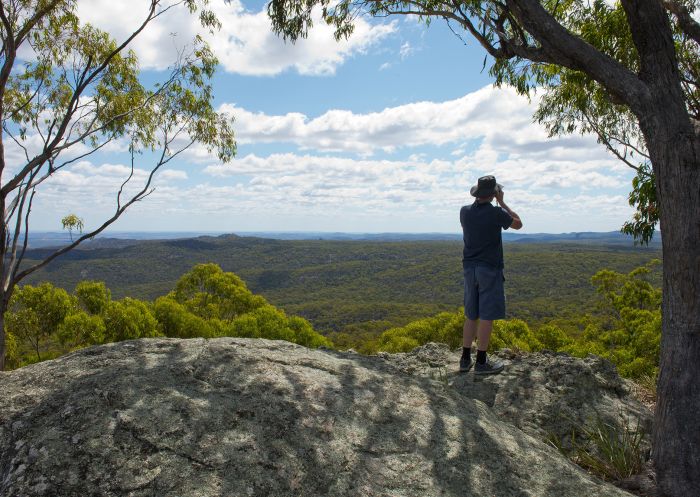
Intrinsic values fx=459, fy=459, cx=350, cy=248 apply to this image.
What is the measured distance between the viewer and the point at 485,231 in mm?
5879

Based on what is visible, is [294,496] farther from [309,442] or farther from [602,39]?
[602,39]

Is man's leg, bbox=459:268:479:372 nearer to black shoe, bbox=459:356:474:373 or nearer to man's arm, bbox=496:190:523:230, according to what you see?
black shoe, bbox=459:356:474:373

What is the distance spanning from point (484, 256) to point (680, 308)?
7.06 feet

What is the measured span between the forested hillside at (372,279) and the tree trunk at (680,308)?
21730 mm

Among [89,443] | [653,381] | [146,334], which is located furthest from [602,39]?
[146,334]

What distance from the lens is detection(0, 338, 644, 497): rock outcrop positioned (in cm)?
296

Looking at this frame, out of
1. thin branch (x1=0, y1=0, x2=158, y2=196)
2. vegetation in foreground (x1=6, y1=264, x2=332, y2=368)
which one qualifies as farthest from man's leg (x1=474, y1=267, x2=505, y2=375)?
vegetation in foreground (x1=6, y1=264, x2=332, y2=368)

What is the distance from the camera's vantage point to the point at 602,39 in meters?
8.41

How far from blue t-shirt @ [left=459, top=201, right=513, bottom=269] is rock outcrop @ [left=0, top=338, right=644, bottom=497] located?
1953 millimetres

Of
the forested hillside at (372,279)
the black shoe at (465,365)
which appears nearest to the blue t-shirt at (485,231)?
the black shoe at (465,365)

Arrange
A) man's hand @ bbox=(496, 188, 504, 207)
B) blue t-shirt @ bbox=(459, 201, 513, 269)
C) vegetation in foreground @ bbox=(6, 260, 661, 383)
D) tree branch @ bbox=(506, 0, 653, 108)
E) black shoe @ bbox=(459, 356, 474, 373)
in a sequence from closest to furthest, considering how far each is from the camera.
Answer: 1. tree branch @ bbox=(506, 0, 653, 108)
2. blue t-shirt @ bbox=(459, 201, 513, 269)
3. man's hand @ bbox=(496, 188, 504, 207)
4. black shoe @ bbox=(459, 356, 474, 373)
5. vegetation in foreground @ bbox=(6, 260, 661, 383)

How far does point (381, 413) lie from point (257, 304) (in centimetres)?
1726

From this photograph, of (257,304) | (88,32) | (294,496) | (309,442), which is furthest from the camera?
(257,304)

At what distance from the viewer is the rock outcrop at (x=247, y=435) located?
2957 millimetres
